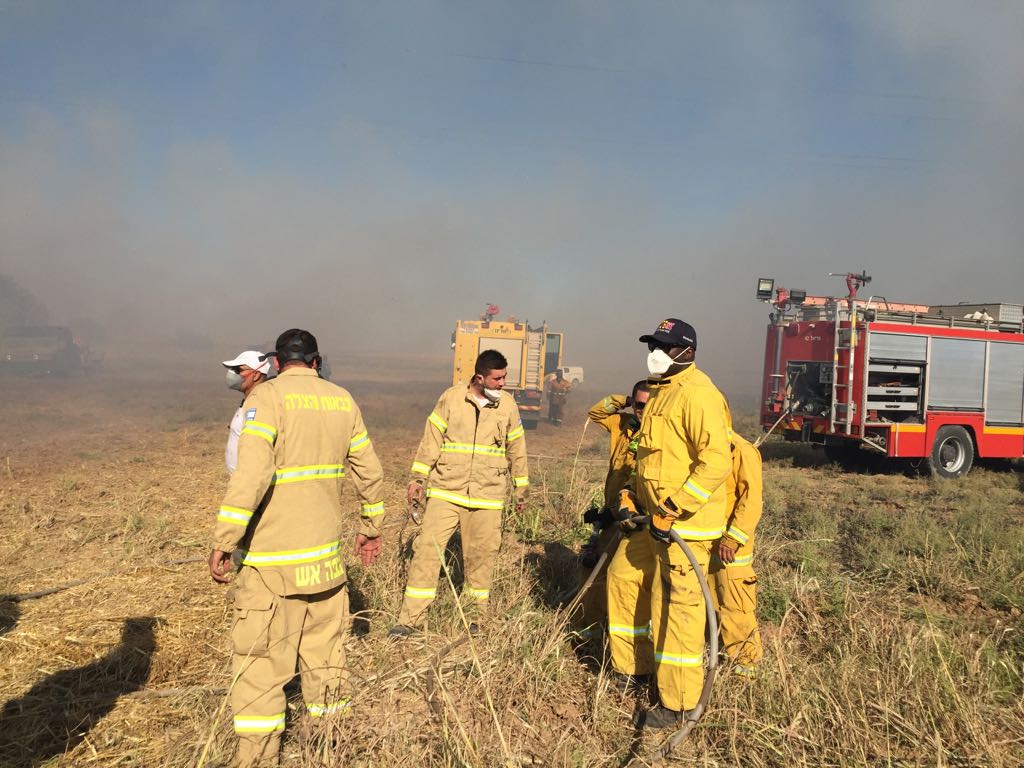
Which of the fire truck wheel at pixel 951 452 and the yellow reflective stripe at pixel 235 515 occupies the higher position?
the yellow reflective stripe at pixel 235 515

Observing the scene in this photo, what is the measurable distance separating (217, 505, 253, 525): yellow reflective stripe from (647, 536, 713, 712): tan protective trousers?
1.91 m

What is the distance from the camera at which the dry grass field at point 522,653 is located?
9.89ft

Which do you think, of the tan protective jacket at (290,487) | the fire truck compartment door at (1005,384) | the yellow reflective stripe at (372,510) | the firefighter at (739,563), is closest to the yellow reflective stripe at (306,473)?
the tan protective jacket at (290,487)

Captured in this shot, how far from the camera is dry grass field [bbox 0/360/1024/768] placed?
9.89 ft

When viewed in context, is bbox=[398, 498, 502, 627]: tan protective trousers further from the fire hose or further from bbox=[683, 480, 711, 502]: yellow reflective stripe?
bbox=[683, 480, 711, 502]: yellow reflective stripe

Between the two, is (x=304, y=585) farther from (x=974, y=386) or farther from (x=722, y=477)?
(x=974, y=386)

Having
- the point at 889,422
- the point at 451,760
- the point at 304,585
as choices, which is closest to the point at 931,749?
the point at 451,760

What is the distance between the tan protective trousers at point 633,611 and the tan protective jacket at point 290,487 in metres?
1.47

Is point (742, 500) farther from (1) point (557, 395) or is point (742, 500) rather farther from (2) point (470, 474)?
(1) point (557, 395)

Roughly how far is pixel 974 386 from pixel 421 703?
36.1 ft

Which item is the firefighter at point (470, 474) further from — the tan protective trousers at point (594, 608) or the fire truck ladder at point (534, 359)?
the fire truck ladder at point (534, 359)

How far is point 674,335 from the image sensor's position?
3.53 m

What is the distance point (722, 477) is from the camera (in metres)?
3.33

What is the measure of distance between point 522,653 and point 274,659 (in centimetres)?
124
